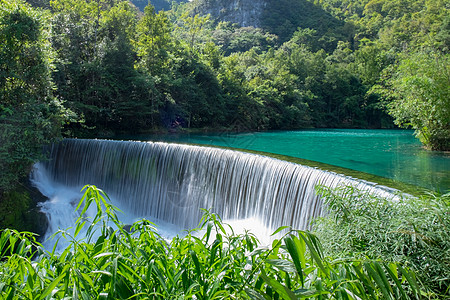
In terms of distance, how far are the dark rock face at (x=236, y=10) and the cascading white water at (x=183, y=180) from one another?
7968 cm

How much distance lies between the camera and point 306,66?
4444cm

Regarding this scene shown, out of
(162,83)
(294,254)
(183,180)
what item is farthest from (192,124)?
(294,254)

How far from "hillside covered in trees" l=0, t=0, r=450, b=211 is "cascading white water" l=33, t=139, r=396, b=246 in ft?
6.78

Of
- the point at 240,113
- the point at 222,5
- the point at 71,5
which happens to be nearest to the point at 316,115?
the point at 240,113

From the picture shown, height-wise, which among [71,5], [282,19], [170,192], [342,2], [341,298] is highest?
[342,2]

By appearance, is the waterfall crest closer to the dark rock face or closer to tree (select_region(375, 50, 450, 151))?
tree (select_region(375, 50, 450, 151))

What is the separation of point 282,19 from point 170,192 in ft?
273

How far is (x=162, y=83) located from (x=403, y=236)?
68.2 feet

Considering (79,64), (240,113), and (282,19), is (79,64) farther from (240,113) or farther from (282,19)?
(282,19)

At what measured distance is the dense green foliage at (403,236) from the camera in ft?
7.13

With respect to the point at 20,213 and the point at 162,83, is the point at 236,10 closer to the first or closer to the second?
the point at 162,83

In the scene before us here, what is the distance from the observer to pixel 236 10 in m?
84.8

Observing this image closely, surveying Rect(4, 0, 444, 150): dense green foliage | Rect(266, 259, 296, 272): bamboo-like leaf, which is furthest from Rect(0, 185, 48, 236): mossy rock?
Rect(266, 259, 296, 272): bamboo-like leaf

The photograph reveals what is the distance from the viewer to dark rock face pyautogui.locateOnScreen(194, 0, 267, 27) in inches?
3307
